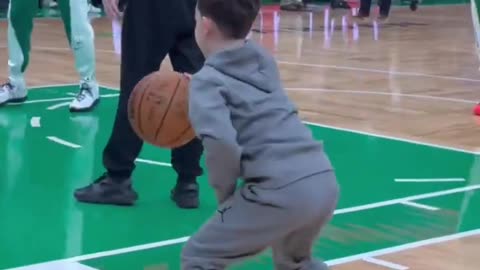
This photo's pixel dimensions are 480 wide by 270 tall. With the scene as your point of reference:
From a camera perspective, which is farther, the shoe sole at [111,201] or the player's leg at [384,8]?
the player's leg at [384,8]

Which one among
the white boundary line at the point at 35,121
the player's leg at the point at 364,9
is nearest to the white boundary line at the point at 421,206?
the white boundary line at the point at 35,121

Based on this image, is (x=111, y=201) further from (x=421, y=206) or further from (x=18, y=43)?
(x=18, y=43)

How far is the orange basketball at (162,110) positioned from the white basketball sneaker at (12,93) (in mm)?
2606

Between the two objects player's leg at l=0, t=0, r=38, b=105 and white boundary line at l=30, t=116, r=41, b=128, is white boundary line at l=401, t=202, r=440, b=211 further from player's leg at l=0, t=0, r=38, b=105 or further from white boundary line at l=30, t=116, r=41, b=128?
player's leg at l=0, t=0, r=38, b=105

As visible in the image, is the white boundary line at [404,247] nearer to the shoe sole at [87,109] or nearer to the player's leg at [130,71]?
the player's leg at [130,71]

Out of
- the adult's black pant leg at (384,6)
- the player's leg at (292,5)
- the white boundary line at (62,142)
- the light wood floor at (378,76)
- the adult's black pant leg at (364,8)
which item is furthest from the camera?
the player's leg at (292,5)

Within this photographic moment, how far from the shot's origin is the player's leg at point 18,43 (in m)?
5.49

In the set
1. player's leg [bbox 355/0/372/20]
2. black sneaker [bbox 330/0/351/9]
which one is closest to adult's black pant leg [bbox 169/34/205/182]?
player's leg [bbox 355/0/372/20]

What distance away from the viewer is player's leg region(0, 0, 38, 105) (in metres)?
5.49

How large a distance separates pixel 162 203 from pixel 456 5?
12719 mm

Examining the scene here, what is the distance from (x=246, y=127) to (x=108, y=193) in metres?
1.40

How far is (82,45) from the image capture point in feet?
17.9

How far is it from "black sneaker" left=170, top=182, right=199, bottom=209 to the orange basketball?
1.94 ft

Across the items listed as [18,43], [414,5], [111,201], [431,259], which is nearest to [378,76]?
[18,43]
